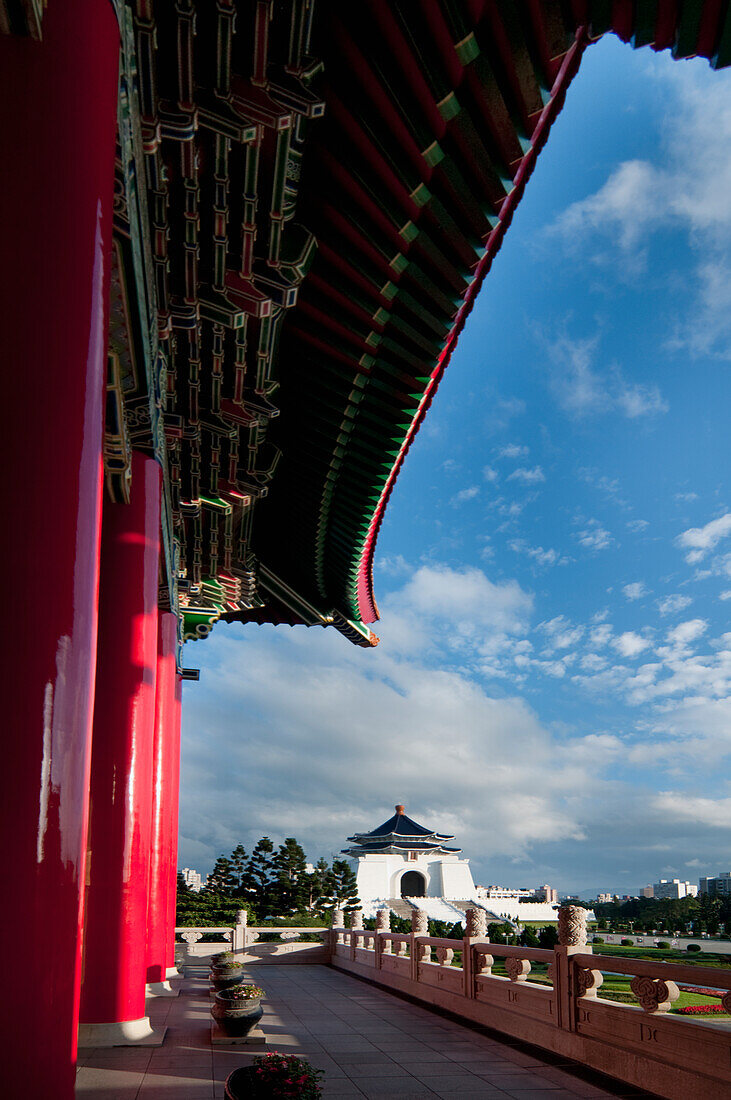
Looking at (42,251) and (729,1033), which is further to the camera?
(729,1033)

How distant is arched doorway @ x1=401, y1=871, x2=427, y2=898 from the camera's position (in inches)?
2530

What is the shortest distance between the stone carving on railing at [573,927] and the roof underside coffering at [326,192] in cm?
531

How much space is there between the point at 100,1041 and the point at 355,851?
62191 mm

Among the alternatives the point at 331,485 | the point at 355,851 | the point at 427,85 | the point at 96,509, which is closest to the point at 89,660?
the point at 96,509

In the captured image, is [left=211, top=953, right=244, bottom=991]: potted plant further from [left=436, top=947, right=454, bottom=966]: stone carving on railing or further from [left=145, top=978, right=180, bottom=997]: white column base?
[left=436, top=947, right=454, bottom=966]: stone carving on railing

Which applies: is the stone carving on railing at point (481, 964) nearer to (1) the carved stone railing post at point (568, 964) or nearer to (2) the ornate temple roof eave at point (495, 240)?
(1) the carved stone railing post at point (568, 964)

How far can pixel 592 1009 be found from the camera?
8664mm

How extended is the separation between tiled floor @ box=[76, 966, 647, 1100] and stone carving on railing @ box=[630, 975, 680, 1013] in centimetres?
72

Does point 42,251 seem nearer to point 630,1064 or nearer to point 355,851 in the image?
point 630,1064

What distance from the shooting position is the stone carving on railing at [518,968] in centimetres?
1047

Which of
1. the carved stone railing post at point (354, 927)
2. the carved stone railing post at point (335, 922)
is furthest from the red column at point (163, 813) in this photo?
the carved stone railing post at point (335, 922)

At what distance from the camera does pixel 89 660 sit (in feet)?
12.7

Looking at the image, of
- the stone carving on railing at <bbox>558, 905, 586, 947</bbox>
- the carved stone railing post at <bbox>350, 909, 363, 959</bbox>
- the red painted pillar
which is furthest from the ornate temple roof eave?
the carved stone railing post at <bbox>350, 909, 363, 959</bbox>

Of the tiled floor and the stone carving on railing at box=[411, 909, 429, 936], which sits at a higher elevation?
the stone carving on railing at box=[411, 909, 429, 936]
